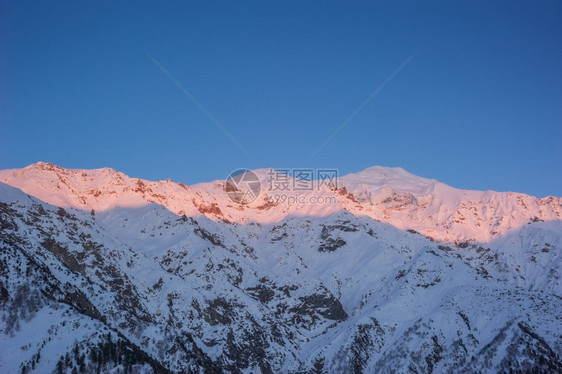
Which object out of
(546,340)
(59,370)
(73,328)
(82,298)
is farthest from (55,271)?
(546,340)

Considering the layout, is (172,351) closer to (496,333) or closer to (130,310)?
(130,310)

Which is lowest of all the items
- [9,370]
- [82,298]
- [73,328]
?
[9,370]

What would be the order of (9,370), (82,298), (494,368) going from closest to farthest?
(9,370) < (82,298) < (494,368)

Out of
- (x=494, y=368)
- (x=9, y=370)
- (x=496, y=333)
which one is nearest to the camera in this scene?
(x=9, y=370)

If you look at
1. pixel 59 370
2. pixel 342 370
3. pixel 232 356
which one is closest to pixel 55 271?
pixel 59 370

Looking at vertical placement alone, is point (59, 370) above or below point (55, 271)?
below

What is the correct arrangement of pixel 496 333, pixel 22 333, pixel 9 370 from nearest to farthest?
1. pixel 9 370
2. pixel 22 333
3. pixel 496 333

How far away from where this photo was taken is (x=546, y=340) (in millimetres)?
180375

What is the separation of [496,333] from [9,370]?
135097mm

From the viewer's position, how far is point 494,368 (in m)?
179

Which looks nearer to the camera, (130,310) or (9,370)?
(9,370)

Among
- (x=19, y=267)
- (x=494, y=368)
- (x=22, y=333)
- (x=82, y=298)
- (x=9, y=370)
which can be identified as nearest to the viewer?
(x=9, y=370)

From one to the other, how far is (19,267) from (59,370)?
1111 inches

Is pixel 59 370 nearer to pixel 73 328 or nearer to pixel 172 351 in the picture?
pixel 73 328
